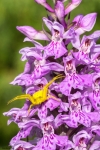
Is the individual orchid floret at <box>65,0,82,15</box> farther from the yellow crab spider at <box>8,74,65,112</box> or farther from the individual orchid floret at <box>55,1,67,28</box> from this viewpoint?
the yellow crab spider at <box>8,74,65,112</box>

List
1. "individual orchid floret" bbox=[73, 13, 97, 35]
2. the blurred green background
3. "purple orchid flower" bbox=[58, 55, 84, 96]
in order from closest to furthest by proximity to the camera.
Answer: "purple orchid flower" bbox=[58, 55, 84, 96], "individual orchid floret" bbox=[73, 13, 97, 35], the blurred green background

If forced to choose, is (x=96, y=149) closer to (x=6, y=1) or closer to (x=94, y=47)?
(x=94, y=47)

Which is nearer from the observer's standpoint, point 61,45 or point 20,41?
point 61,45

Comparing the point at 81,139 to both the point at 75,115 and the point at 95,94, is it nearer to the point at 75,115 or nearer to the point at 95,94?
the point at 75,115

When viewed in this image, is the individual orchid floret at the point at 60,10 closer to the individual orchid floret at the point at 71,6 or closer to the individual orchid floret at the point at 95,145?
the individual orchid floret at the point at 71,6

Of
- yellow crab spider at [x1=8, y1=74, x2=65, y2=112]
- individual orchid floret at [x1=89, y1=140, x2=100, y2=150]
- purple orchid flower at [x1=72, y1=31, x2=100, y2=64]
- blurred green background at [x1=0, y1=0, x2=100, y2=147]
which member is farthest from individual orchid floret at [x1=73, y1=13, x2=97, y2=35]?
blurred green background at [x1=0, y1=0, x2=100, y2=147]

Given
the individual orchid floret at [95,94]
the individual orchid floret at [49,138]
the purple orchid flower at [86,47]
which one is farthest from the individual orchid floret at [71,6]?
the individual orchid floret at [49,138]

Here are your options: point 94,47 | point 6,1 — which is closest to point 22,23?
point 6,1
